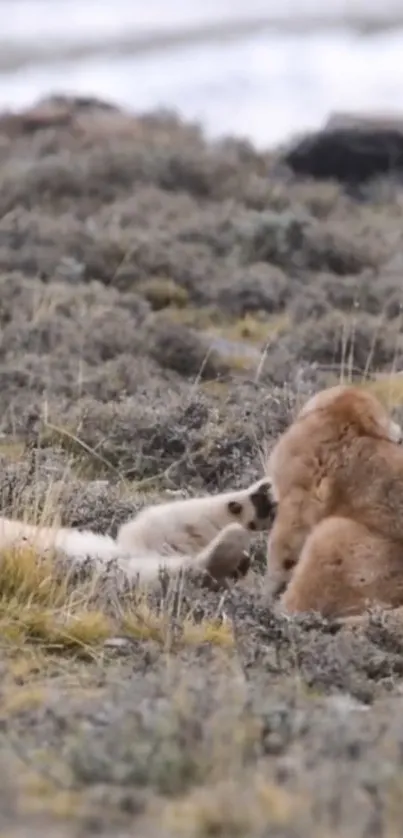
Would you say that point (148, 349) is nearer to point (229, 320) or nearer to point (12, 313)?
point (12, 313)

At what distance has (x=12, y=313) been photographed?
605 inches

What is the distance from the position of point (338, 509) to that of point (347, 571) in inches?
13.5

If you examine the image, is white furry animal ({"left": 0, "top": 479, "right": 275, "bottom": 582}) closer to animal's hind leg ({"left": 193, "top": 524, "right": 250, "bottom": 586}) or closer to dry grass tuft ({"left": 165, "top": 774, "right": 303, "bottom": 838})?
animal's hind leg ({"left": 193, "top": 524, "right": 250, "bottom": 586})

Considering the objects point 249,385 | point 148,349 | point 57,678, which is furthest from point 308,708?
point 148,349

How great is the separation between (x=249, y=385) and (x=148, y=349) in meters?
2.22

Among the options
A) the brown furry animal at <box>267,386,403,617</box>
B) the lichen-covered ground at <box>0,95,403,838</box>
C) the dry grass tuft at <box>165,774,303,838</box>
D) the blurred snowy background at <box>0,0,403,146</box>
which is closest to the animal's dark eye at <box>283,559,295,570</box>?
the brown furry animal at <box>267,386,403,617</box>

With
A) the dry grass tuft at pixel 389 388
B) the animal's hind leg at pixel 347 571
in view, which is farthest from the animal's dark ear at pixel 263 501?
the dry grass tuft at pixel 389 388

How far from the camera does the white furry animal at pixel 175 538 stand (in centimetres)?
701

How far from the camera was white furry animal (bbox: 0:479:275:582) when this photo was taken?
7008 millimetres

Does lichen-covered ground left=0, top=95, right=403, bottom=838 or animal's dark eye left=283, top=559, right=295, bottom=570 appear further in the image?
animal's dark eye left=283, top=559, right=295, bottom=570

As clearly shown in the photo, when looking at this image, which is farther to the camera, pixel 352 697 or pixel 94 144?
pixel 94 144

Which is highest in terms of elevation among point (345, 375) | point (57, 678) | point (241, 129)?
point (57, 678)

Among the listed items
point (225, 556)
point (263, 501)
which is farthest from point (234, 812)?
point (263, 501)

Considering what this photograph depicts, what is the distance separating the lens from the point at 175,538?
7.85 m
